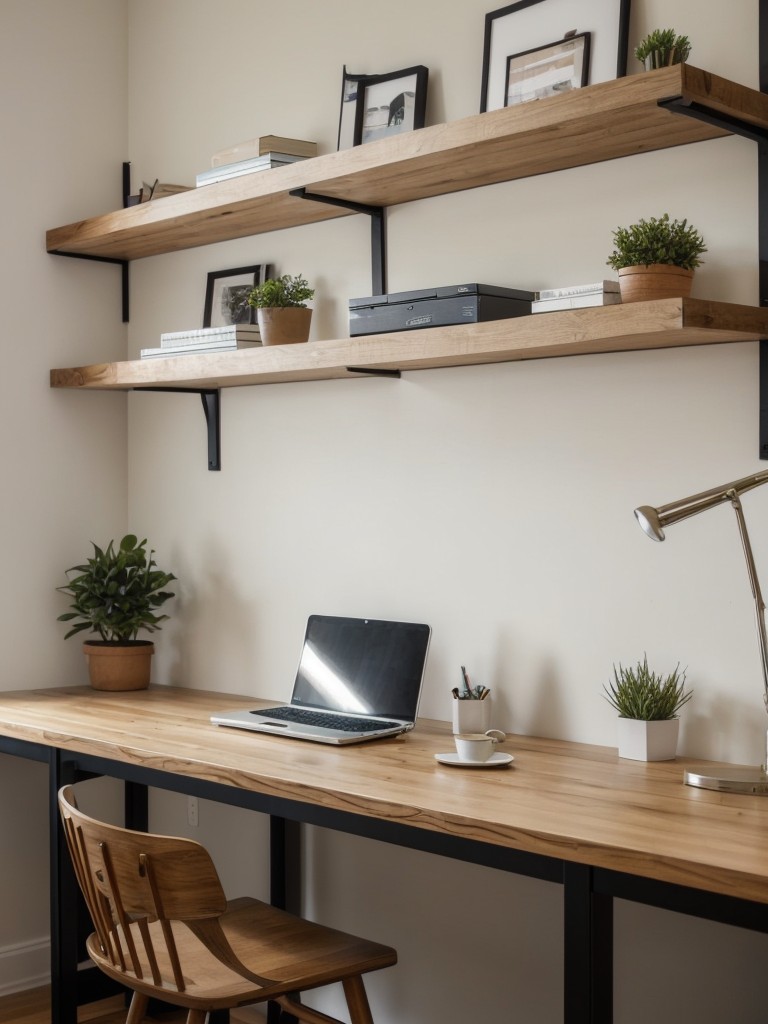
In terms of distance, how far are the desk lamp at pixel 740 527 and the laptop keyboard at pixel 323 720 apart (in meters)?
0.72

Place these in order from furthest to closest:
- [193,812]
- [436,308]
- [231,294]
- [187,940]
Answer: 1. [193,812]
2. [231,294]
3. [436,308]
4. [187,940]

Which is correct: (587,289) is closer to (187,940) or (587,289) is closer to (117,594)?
(187,940)

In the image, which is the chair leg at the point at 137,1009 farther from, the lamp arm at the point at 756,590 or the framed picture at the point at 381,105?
the framed picture at the point at 381,105

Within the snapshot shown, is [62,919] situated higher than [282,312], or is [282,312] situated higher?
[282,312]

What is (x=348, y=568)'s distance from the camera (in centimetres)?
285

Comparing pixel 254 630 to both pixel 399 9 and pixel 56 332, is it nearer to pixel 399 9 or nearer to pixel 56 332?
pixel 56 332

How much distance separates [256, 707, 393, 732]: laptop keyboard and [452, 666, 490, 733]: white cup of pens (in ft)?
0.47

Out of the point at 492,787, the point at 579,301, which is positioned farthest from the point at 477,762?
the point at 579,301

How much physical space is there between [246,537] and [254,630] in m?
0.24

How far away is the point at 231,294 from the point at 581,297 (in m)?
1.27

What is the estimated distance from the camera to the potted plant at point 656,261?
6.63ft

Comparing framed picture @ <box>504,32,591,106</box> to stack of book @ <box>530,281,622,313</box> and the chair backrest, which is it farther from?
the chair backrest

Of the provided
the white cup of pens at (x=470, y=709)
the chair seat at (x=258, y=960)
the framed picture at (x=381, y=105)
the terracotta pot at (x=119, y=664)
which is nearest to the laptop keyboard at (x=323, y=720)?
the white cup of pens at (x=470, y=709)

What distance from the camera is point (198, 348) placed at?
2793mm
